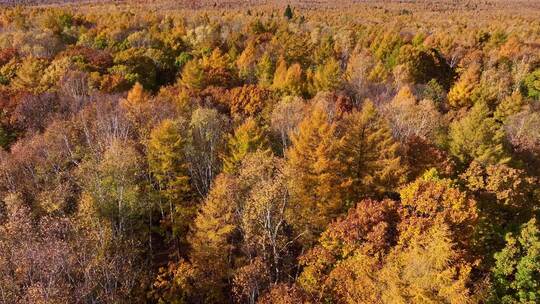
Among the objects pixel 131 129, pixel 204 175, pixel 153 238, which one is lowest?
pixel 153 238

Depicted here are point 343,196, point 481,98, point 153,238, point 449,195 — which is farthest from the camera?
point 481,98

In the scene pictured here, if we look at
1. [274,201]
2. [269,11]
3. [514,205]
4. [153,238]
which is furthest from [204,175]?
[269,11]

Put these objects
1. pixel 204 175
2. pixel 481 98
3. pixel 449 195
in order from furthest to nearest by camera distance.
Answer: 1. pixel 481 98
2. pixel 204 175
3. pixel 449 195

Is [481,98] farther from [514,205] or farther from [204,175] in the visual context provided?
[204,175]

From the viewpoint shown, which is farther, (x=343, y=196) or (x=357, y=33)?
(x=357, y=33)

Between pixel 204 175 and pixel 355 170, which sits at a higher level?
pixel 355 170

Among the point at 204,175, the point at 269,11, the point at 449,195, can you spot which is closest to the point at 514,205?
the point at 449,195
